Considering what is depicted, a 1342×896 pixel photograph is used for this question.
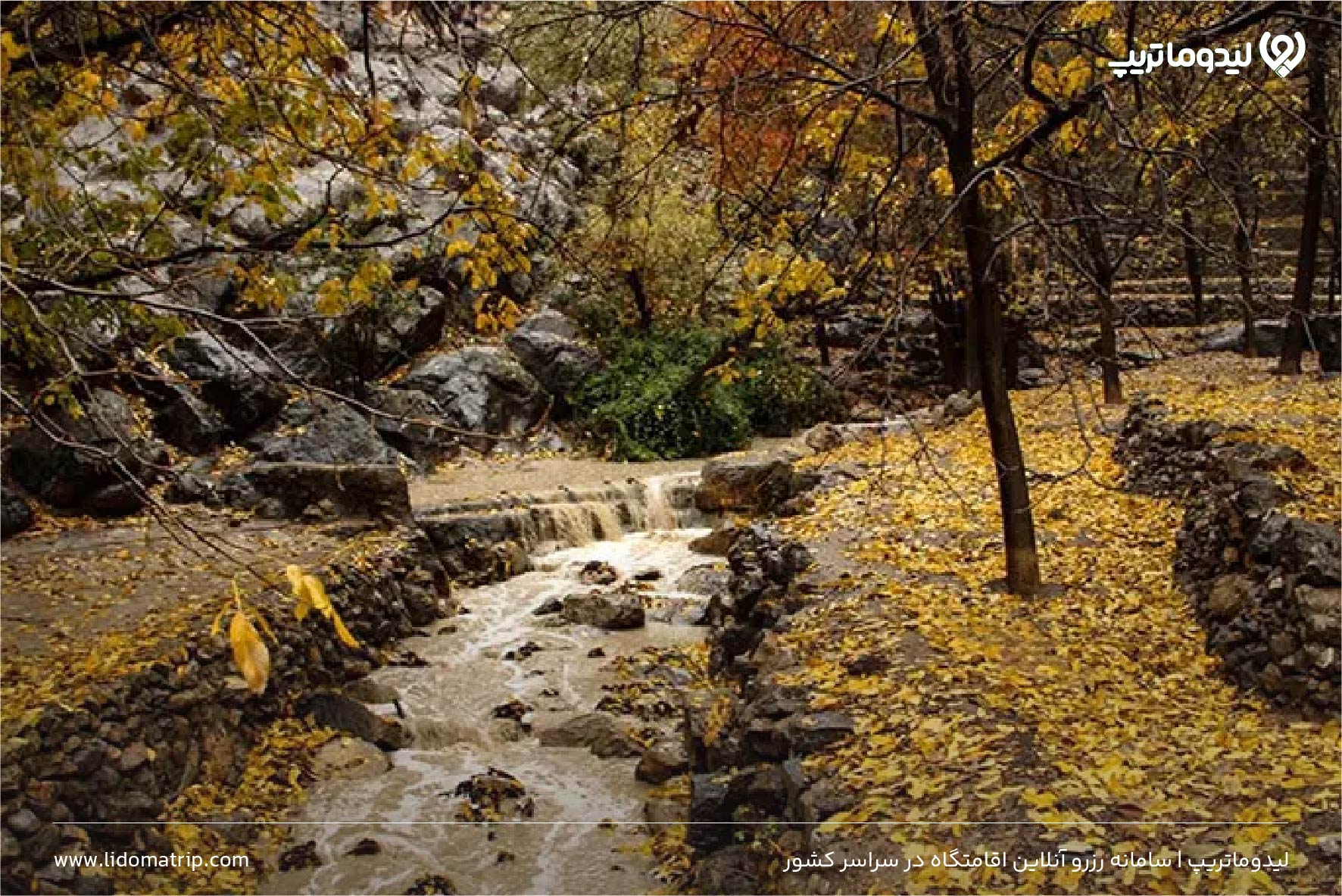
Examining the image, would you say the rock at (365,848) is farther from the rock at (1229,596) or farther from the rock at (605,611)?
the rock at (1229,596)

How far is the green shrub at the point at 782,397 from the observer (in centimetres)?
1631

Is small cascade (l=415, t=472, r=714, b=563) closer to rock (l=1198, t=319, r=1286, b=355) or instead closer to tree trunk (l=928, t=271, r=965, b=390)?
tree trunk (l=928, t=271, r=965, b=390)

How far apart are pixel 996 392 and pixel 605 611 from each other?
4.90 metres

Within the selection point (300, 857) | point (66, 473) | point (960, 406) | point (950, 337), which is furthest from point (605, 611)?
point (950, 337)

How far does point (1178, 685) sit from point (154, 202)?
236 inches

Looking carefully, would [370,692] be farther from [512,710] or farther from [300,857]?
[300,857]

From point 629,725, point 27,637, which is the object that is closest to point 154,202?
Answer: point 27,637

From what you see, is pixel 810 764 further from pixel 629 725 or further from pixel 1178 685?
pixel 629 725

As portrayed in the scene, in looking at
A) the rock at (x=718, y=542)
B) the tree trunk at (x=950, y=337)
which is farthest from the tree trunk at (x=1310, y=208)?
the rock at (x=718, y=542)

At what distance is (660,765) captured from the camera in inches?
225

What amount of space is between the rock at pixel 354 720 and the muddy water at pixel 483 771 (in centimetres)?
14

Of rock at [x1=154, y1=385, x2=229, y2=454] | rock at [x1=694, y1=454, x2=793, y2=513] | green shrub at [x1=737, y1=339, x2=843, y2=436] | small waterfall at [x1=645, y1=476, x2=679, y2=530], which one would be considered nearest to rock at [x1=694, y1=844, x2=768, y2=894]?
rock at [x1=694, y1=454, x2=793, y2=513]

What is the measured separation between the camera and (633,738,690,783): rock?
571 cm

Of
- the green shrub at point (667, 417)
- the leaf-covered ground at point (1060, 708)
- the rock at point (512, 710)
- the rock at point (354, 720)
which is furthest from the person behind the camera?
the green shrub at point (667, 417)
